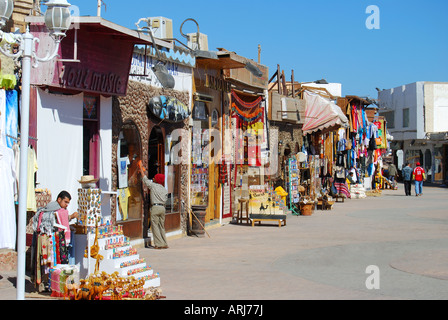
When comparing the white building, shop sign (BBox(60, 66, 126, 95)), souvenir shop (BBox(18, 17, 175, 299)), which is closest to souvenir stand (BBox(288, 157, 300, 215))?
souvenir shop (BBox(18, 17, 175, 299))

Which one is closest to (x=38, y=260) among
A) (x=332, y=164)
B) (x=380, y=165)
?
(x=332, y=164)

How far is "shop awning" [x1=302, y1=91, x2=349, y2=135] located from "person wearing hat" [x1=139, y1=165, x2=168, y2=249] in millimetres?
12448

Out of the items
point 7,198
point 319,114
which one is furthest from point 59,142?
point 319,114

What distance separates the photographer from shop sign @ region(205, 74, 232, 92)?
1745cm

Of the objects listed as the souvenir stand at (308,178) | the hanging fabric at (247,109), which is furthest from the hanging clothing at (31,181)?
the souvenir stand at (308,178)

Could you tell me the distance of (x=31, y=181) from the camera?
33.4 ft

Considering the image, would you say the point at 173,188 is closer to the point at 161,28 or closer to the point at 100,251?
the point at 161,28

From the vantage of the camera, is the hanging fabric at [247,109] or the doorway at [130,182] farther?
the hanging fabric at [247,109]

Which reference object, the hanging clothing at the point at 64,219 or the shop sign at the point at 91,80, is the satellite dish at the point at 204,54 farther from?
the hanging clothing at the point at 64,219

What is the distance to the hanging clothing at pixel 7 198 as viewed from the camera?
32.6 ft

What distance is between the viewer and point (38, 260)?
9.00 m

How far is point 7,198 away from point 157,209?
4067 millimetres

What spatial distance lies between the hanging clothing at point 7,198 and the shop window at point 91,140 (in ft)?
6.98

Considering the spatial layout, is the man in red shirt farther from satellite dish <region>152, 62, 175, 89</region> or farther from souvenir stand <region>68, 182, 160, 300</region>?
souvenir stand <region>68, 182, 160, 300</region>
